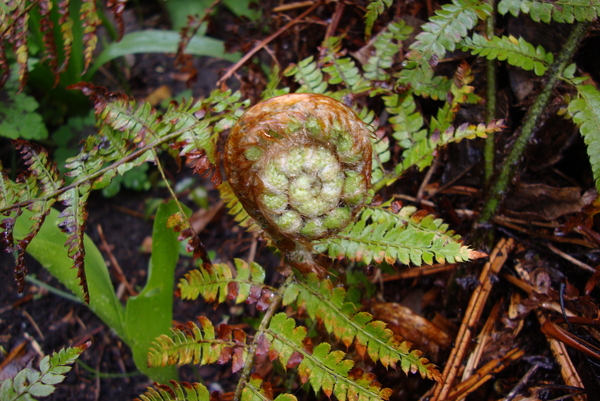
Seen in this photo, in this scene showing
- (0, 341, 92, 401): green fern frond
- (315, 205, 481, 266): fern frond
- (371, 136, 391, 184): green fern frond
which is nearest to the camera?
(0, 341, 92, 401): green fern frond

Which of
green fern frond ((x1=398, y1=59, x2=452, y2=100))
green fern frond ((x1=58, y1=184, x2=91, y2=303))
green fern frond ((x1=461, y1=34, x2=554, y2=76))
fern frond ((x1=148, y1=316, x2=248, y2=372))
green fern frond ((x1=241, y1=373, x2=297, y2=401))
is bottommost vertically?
green fern frond ((x1=241, y1=373, x2=297, y2=401))

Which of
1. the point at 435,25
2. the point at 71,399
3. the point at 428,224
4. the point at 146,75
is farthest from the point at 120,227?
the point at 435,25

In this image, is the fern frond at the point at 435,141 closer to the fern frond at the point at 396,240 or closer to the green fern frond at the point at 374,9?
the fern frond at the point at 396,240

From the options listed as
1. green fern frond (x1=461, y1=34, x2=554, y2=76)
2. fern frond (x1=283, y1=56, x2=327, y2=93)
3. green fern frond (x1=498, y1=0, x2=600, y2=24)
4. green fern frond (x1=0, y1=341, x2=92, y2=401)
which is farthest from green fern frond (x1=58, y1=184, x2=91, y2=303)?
green fern frond (x1=498, y1=0, x2=600, y2=24)

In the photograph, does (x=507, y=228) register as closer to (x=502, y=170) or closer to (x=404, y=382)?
(x=502, y=170)

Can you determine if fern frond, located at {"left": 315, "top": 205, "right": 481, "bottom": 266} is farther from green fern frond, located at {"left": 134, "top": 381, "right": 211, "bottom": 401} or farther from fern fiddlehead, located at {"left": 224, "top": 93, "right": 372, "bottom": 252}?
green fern frond, located at {"left": 134, "top": 381, "right": 211, "bottom": 401}

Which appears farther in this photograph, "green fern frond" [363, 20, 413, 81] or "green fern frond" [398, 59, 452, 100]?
"green fern frond" [363, 20, 413, 81]

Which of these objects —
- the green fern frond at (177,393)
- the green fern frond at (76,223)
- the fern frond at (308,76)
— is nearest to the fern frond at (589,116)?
the fern frond at (308,76)
